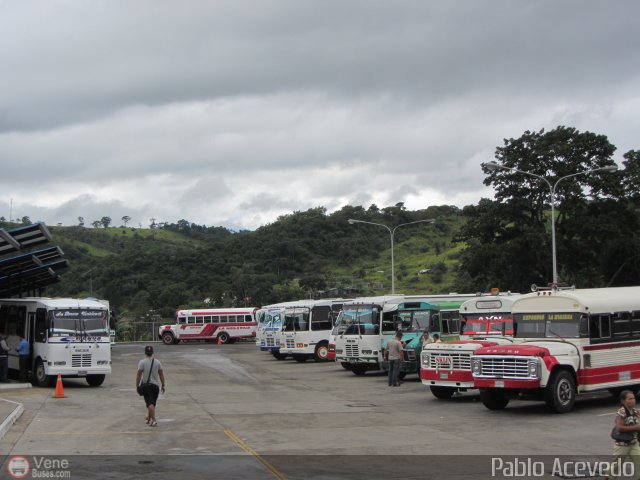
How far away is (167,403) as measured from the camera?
21484 millimetres

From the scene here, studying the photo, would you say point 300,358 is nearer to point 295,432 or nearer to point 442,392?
point 442,392

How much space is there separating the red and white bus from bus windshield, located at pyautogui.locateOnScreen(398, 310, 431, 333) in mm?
39204

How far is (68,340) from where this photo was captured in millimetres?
26188

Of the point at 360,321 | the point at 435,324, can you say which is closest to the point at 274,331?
the point at 360,321

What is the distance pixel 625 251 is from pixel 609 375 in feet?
105

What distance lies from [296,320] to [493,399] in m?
21.2

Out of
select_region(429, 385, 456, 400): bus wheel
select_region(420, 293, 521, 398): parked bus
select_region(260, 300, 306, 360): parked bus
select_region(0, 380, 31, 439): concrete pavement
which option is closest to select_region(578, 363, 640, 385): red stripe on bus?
select_region(420, 293, 521, 398): parked bus

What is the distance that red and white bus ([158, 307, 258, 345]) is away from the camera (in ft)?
219

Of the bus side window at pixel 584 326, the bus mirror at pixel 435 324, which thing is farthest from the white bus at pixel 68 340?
the bus side window at pixel 584 326

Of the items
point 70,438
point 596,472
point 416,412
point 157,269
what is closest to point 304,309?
point 416,412

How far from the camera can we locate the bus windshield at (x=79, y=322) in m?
26.4

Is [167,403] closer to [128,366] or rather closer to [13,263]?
[13,263]

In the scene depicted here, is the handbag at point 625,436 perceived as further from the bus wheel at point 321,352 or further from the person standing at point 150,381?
the bus wheel at point 321,352

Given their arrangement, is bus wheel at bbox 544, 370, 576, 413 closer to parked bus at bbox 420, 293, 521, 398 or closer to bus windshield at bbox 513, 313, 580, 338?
bus windshield at bbox 513, 313, 580, 338
